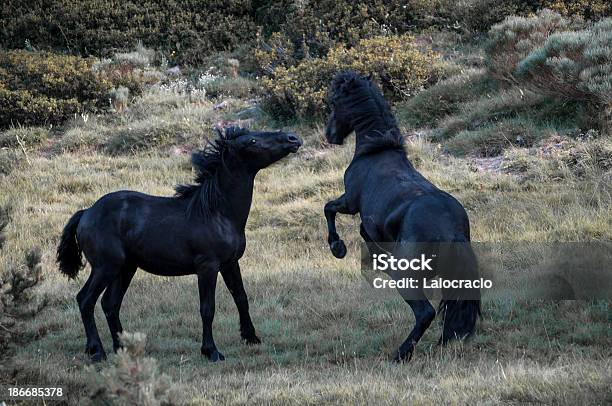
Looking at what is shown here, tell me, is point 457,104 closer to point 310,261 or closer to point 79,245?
point 310,261

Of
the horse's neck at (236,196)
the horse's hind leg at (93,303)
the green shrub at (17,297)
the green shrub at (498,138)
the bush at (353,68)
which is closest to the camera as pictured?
the green shrub at (17,297)

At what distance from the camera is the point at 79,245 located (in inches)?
346

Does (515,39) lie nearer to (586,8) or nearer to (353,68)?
(586,8)

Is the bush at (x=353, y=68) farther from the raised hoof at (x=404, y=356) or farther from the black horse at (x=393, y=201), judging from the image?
the raised hoof at (x=404, y=356)

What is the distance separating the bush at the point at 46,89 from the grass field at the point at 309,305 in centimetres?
129

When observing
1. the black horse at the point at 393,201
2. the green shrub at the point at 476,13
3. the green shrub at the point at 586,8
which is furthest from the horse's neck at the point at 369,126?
the green shrub at the point at 476,13

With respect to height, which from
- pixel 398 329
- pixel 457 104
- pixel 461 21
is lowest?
pixel 398 329

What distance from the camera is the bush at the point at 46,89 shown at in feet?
59.8

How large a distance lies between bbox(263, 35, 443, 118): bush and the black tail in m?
8.05

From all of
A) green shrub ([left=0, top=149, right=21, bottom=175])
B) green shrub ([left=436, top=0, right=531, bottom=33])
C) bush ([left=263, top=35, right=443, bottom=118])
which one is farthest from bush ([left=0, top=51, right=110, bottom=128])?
green shrub ([left=436, top=0, right=531, bottom=33])

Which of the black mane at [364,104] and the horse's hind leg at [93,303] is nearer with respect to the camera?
the horse's hind leg at [93,303]

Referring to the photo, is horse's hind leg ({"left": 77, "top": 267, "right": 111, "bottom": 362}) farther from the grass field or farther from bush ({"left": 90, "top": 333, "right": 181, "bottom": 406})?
bush ({"left": 90, "top": 333, "right": 181, "bottom": 406})

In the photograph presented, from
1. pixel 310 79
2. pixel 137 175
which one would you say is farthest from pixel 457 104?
pixel 137 175

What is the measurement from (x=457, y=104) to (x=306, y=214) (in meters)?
4.46
